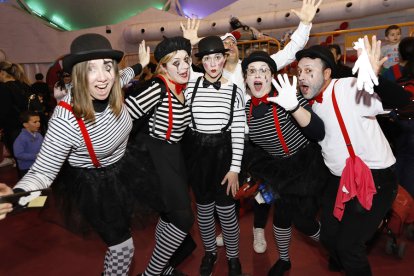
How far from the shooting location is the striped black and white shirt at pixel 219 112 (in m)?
2.72

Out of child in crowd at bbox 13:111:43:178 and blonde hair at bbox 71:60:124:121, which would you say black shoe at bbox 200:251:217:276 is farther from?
child in crowd at bbox 13:111:43:178

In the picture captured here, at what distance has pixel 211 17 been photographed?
11.2 metres

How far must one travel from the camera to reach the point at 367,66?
1.92 meters

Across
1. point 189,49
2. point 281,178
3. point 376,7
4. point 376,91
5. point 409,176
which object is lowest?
point 409,176

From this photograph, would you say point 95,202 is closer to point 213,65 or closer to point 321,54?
point 213,65

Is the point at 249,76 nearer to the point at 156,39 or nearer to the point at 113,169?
the point at 113,169

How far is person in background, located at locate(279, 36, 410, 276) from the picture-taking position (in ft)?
7.09

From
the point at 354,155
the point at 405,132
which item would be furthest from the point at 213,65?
the point at 405,132

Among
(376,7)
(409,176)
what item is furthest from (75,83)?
(376,7)

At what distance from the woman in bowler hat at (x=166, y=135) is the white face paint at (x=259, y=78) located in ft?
1.57

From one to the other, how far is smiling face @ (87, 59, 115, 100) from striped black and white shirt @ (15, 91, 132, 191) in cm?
11

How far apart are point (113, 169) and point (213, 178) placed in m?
0.84

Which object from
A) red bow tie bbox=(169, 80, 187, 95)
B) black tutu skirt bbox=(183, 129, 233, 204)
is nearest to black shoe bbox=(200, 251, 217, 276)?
black tutu skirt bbox=(183, 129, 233, 204)

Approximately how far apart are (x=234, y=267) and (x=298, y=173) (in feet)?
3.30
